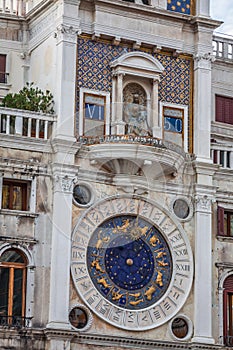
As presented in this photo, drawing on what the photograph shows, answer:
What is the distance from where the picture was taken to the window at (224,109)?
41656mm

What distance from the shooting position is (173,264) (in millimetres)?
37500

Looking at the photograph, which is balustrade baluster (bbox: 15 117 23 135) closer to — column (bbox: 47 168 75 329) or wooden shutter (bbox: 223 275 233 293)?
column (bbox: 47 168 75 329)

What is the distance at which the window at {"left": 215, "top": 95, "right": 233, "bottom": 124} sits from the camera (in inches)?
1640

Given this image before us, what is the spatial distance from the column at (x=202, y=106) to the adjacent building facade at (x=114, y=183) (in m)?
0.04

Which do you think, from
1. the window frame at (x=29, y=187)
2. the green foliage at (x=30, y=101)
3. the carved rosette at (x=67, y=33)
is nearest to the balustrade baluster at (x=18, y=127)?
the green foliage at (x=30, y=101)

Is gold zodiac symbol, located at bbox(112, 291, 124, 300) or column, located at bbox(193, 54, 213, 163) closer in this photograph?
gold zodiac symbol, located at bbox(112, 291, 124, 300)

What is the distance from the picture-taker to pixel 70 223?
36.2 m

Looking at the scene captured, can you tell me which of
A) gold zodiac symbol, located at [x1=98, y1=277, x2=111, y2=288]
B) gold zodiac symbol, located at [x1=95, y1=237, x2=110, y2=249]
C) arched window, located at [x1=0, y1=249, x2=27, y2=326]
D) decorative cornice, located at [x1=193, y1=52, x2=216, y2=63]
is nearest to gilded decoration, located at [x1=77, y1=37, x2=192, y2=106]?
decorative cornice, located at [x1=193, y1=52, x2=216, y2=63]

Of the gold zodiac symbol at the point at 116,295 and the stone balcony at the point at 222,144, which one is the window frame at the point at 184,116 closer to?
the stone balcony at the point at 222,144

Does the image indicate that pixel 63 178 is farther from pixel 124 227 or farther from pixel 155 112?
pixel 155 112

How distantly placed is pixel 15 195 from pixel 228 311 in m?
7.55

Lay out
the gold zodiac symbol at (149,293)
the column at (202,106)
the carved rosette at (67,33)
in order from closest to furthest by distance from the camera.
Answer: the gold zodiac symbol at (149,293), the carved rosette at (67,33), the column at (202,106)

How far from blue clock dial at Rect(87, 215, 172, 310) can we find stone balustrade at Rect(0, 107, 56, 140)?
3.34 metres

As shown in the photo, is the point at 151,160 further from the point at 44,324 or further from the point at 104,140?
the point at 44,324
